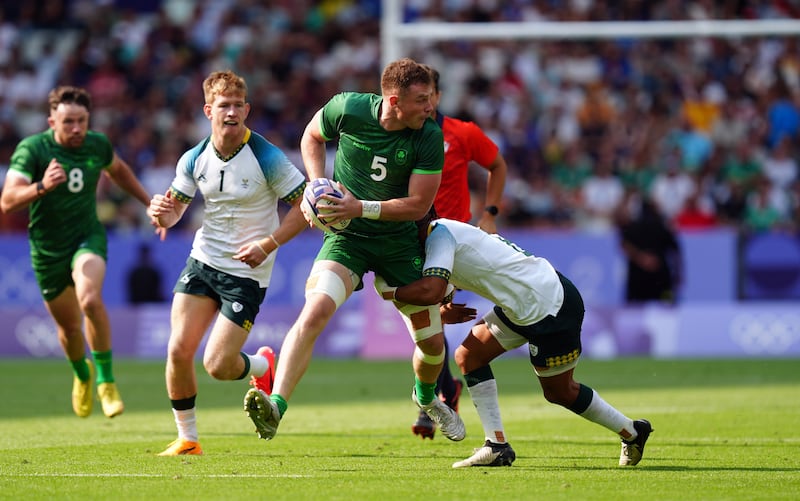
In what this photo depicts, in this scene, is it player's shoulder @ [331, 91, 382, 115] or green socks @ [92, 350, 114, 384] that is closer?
player's shoulder @ [331, 91, 382, 115]

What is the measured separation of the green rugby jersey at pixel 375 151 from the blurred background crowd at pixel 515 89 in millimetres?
12519

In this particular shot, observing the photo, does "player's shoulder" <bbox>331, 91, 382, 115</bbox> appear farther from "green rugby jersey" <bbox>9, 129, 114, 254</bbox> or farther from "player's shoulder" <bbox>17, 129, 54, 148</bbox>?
"player's shoulder" <bbox>17, 129, 54, 148</bbox>

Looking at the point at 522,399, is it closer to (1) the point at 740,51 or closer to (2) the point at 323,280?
(2) the point at 323,280

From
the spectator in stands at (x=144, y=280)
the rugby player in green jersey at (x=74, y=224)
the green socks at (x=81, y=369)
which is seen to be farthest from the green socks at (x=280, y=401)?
the spectator in stands at (x=144, y=280)

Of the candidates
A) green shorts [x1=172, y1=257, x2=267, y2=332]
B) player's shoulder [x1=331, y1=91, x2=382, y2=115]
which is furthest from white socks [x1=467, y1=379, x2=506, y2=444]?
player's shoulder [x1=331, y1=91, x2=382, y2=115]

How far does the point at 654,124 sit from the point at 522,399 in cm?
1077

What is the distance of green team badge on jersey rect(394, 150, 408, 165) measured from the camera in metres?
8.52

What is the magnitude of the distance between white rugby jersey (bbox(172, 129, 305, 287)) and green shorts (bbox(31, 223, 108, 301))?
2679 mm

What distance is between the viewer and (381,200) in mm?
8641

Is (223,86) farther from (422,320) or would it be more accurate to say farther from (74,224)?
(74,224)

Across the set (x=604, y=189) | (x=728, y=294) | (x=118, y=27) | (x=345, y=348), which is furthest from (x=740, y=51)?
(x=118, y=27)

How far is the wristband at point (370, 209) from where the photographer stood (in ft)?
26.9

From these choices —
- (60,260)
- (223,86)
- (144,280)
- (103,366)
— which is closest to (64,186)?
(60,260)

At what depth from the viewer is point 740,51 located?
80.3 feet
